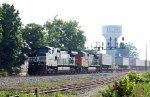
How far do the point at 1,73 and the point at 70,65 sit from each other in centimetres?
1223

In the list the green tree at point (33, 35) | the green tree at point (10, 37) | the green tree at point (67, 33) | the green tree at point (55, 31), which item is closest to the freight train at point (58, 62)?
the green tree at point (10, 37)

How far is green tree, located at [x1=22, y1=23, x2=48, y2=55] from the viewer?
5812cm

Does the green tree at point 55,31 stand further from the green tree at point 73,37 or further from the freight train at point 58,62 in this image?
the freight train at point 58,62

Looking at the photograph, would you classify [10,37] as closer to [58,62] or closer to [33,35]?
[58,62]

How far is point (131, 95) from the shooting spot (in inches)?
761

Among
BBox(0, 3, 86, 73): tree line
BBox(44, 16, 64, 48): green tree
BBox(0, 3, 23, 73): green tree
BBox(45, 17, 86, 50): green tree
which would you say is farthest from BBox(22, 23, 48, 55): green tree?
BBox(45, 17, 86, 50): green tree

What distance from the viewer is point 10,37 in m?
48.2

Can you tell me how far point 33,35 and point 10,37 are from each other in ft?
35.4

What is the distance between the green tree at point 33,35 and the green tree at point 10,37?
7.72 metres

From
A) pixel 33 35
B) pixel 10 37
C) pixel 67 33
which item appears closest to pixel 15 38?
pixel 10 37

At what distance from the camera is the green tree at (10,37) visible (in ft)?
157

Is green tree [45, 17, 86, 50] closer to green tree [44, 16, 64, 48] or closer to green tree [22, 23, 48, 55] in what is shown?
green tree [44, 16, 64, 48]

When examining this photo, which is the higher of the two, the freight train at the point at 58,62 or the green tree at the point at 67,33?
the green tree at the point at 67,33

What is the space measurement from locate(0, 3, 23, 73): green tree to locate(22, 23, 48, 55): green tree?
772cm
